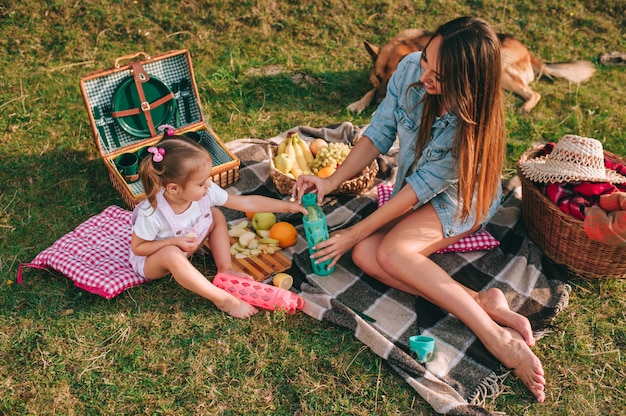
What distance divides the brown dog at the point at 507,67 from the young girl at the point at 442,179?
1.76 metres

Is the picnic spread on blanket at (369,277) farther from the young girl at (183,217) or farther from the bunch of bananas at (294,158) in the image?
the young girl at (183,217)

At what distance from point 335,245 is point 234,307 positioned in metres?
0.71

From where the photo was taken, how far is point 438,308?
3.58 metres

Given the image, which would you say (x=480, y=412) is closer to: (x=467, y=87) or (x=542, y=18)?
(x=467, y=87)

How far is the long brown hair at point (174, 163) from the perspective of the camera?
3.14 metres

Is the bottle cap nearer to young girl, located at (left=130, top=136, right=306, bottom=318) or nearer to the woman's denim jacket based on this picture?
young girl, located at (left=130, top=136, right=306, bottom=318)

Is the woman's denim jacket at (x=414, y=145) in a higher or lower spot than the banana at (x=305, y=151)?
higher

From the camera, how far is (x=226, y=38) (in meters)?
6.26

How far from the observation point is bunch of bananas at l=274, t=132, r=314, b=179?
4301mm

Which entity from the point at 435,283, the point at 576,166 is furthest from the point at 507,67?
the point at 435,283

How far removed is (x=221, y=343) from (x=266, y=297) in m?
0.37

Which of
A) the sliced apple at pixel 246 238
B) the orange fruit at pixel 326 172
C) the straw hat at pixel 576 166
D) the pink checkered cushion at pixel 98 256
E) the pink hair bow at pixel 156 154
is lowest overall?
the sliced apple at pixel 246 238

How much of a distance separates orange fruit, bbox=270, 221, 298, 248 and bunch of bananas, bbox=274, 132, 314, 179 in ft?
1.50

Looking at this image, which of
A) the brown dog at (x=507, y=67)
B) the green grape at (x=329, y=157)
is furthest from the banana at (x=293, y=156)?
the brown dog at (x=507, y=67)
